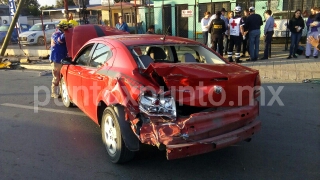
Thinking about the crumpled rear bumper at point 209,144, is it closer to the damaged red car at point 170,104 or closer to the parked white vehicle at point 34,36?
the damaged red car at point 170,104

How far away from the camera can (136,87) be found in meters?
3.64

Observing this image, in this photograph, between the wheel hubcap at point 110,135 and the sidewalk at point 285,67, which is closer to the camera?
the wheel hubcap at point 110,135

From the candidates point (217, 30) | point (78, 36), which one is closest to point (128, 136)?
point (78, 36)

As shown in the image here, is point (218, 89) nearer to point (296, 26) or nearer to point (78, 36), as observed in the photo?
point (78, 36)

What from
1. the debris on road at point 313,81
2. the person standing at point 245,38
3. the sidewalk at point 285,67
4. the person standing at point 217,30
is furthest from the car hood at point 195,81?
the person standing at point 245,38

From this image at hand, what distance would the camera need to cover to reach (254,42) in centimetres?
1119

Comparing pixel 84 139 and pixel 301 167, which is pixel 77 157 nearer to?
pixel 84 139

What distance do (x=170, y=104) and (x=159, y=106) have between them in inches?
5.0

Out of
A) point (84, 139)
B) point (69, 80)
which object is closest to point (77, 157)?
point (84, 139)

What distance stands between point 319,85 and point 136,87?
251 inches

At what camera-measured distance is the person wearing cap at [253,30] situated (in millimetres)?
10828

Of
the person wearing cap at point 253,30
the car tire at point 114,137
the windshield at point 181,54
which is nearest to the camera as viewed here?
the car tire at point 114,137

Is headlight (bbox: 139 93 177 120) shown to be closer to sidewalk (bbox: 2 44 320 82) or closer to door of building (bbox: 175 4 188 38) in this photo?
sidewalk (bbox: 2 44 320 82)

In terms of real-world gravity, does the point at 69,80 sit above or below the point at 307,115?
above
